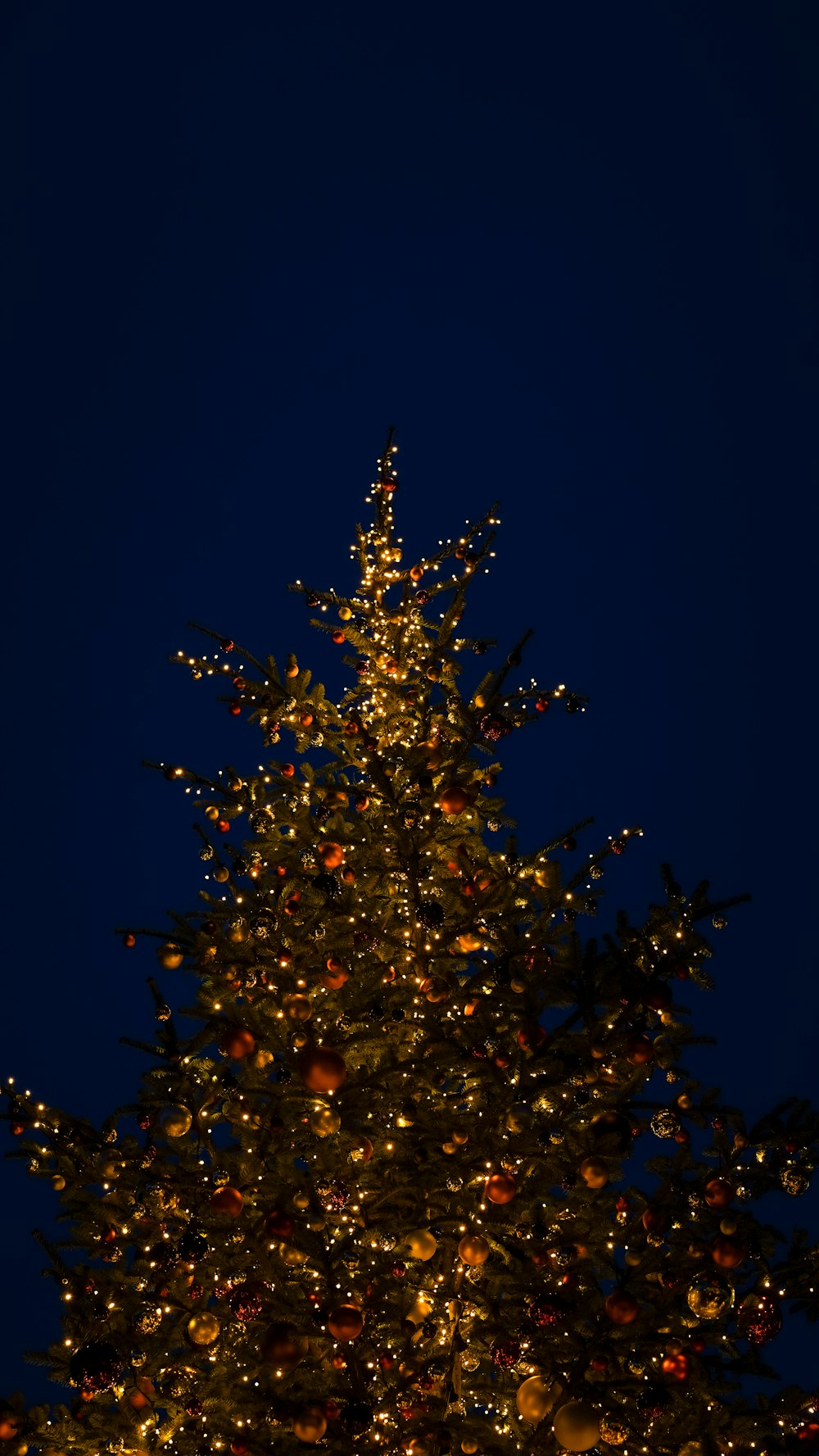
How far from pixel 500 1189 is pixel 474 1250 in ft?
0.57

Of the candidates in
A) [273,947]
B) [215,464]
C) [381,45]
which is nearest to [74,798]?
[215,464]

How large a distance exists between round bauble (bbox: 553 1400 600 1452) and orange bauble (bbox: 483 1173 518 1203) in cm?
45

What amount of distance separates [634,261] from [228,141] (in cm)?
1862

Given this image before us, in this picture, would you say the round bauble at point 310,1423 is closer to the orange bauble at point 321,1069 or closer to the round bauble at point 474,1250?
the round bauble at point 474,1250

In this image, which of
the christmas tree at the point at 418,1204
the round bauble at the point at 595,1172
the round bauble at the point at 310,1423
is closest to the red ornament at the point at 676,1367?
the christmas tree at the point at 418,1204

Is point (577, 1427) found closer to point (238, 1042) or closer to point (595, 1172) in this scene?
point (595, 1172)

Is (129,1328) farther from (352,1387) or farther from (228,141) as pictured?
(228,141)

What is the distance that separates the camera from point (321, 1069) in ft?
7.07

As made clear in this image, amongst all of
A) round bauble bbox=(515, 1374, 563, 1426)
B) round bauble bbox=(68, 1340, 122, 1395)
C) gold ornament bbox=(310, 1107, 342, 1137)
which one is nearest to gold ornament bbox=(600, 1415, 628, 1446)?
round bauble bbox=(515, 1374, 563, 1426)

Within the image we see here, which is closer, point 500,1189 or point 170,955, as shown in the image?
point 500,1189

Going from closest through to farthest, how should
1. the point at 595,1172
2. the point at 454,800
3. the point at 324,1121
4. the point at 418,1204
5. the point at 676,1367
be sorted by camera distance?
1. the point at 676,1367
2. the point at 595,1172
3. the point at 324,1121
4. the point at 418,1204
5. the point at 454,800

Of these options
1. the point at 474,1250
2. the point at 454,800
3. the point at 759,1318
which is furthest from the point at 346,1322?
the point at 454,800

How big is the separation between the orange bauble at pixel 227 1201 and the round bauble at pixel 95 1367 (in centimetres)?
38

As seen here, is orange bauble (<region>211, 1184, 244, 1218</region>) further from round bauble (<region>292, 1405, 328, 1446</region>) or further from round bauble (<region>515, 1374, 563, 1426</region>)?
round bauble (<region>515, 1374, 563, 1426</region>)
